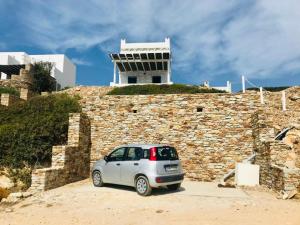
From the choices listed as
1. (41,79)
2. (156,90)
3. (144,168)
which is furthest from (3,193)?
(41,79)

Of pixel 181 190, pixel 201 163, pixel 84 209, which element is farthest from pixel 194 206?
pixel 201 163

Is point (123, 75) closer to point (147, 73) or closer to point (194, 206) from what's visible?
point (147, 73)

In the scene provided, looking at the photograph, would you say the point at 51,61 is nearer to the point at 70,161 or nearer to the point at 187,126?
the point at 70,161

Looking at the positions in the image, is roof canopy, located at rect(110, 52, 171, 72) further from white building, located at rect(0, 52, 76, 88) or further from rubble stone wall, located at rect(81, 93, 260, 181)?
rubble stone wall, located at rect(81, 93, 260, 181)

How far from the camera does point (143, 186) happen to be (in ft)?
31.0

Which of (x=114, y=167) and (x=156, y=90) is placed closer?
(x=114, y=167)

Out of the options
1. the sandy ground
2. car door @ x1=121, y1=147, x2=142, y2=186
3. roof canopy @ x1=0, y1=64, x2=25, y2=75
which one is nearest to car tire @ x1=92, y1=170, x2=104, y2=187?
the sandy ground

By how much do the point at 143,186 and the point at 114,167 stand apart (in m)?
1.59

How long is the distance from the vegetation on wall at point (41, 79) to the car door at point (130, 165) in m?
26.8

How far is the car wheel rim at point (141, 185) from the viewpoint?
9.41 m

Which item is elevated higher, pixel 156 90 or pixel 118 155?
pixel 156 90

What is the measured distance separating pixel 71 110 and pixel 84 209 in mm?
8089

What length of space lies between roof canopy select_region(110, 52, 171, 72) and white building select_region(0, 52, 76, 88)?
8.49 m

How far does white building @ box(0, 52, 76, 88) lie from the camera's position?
38.9 meters
